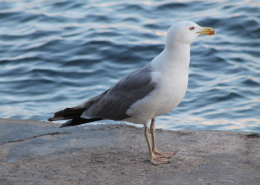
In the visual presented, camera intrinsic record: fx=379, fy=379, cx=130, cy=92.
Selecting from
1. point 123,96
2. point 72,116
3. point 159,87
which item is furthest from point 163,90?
point 72,116

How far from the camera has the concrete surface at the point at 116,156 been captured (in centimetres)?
388

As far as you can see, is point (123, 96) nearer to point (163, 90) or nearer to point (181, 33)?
point (163, 90)

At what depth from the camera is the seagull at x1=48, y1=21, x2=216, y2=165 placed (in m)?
4.25

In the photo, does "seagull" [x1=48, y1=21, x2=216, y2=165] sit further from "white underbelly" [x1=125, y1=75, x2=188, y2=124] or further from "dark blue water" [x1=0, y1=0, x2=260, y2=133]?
"dark blue water" [x1=0, y1=0, x2=260, y2=133]

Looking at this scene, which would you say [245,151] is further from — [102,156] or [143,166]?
[102,156]

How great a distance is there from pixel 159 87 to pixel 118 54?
6092 millimetres

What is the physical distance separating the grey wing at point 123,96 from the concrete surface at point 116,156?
1.47ft

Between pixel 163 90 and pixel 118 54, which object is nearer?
pixel 163 90

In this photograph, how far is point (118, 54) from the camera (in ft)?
33.5

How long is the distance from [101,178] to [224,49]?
7355mm

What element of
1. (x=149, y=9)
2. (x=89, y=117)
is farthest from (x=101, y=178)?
(x=149, y=9)

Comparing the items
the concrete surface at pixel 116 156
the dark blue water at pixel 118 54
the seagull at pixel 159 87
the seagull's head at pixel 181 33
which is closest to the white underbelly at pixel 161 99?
the seagull at pixel 159 87

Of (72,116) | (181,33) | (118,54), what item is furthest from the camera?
(118,54)

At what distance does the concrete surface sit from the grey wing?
449 millimetres
